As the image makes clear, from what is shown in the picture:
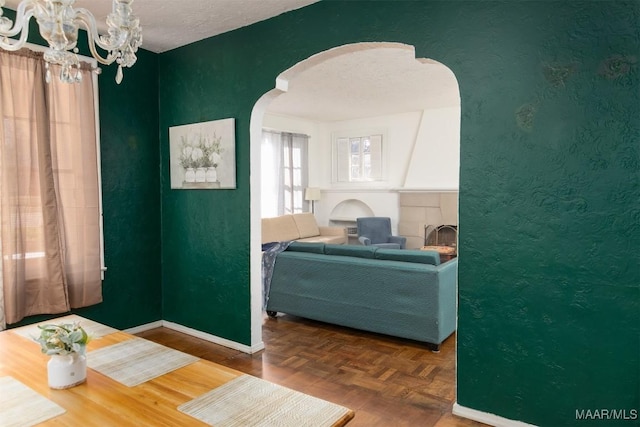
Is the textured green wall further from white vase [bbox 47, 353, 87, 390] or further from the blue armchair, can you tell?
the blue armchair

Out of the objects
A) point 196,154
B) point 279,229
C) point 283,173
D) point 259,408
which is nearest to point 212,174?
point 196,154

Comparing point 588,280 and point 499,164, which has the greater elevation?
point 499,164

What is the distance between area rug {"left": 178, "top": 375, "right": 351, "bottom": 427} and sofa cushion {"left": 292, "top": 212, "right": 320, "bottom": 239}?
5.24 m

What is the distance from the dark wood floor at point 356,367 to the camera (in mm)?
2482

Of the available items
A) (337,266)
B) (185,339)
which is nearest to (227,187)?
(337,266)

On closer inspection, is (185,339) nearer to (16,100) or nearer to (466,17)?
(16,100)

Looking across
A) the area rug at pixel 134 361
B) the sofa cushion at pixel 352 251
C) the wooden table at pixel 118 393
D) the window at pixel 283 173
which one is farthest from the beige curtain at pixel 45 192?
the window at pixel 283 173

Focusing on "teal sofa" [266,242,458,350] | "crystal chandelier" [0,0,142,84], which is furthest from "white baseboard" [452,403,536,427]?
"crystal chandelier" [0,0,142,84]

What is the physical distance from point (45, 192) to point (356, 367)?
104 inches

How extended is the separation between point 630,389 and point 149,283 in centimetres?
369

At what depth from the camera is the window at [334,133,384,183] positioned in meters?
7.38

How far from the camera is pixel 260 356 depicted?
333 centimetres

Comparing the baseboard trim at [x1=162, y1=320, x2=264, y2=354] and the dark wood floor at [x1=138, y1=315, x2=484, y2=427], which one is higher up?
the baseboard trim at [x1=162, y1=320, x2=264, y2=354]

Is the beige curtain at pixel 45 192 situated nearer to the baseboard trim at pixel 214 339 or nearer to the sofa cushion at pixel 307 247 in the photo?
the baseboard trim at pixel 214 339
